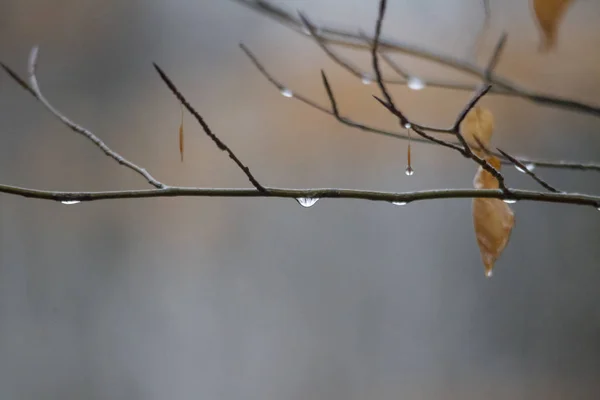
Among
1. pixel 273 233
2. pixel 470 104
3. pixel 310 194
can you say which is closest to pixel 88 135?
pixel 310 194

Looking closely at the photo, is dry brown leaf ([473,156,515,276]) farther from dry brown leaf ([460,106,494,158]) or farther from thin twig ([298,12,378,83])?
thin twig ([298,12,378,83])

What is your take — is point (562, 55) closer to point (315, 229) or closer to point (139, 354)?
point (315, 229)

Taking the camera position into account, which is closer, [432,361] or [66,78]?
[432,361]

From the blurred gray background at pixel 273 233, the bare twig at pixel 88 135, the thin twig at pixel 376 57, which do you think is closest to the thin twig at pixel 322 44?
the thin twig at pixel 376 57

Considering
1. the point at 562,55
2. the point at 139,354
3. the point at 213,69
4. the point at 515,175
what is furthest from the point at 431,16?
the point at 139,354

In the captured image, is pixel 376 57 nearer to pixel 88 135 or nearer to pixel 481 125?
pixel 481 125
